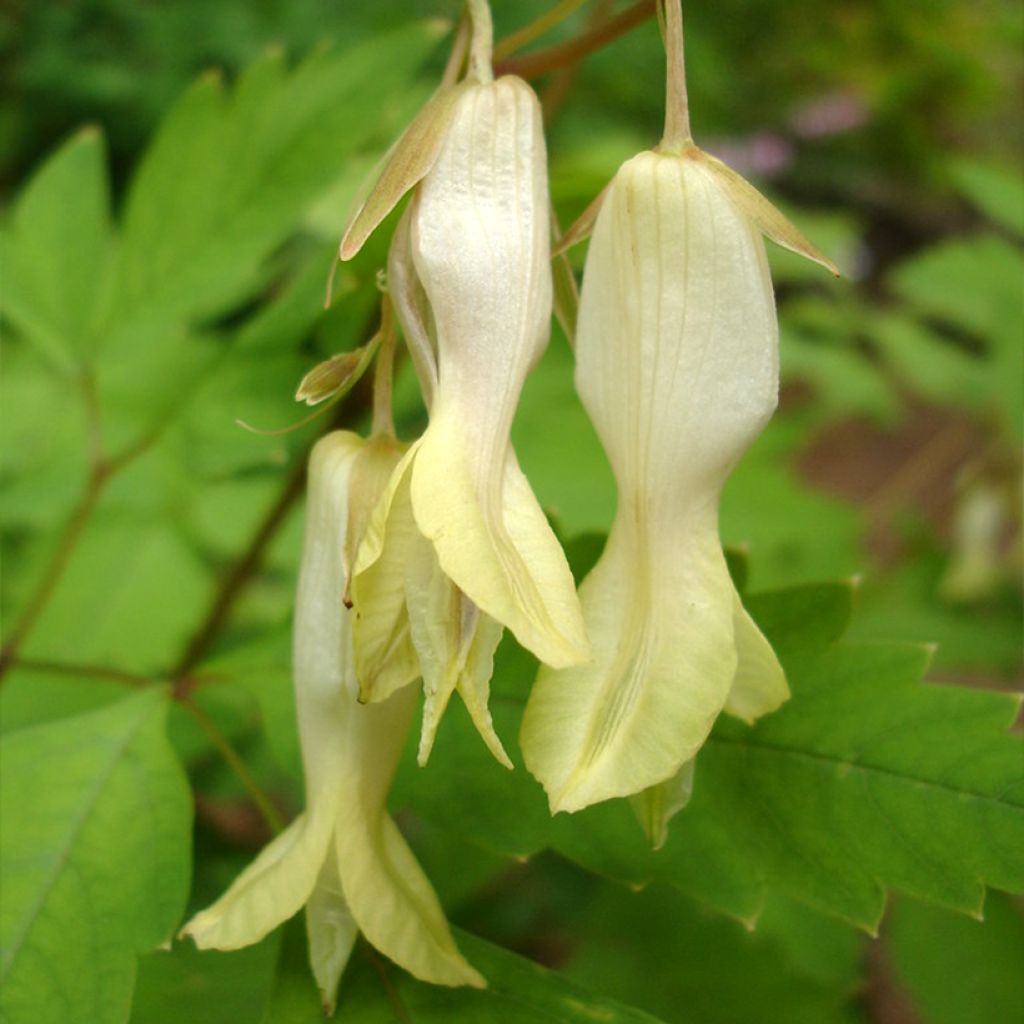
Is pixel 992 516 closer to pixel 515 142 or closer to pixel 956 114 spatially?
pixel 515 142

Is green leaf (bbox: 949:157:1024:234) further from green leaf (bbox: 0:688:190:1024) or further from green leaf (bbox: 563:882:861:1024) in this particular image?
green leaf (bbox: 0:688:190:1024)

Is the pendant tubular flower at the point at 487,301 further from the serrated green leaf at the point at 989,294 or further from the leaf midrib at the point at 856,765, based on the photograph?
the serrated green leaf at the point at 989,294

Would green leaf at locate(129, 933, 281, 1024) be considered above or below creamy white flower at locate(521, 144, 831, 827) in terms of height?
below

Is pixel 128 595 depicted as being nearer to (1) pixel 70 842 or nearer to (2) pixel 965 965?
(1) pixel 70 842

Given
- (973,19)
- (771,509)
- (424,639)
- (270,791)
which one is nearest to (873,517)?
(771,509)

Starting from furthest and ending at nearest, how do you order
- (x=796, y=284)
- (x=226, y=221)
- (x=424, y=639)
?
(x=796, y=284) → (x=226, y=221) → (x=424, y=639)

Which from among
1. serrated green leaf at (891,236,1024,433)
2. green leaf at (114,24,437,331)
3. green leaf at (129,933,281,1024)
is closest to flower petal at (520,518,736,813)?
green leaf at (129,933,281,1024)
